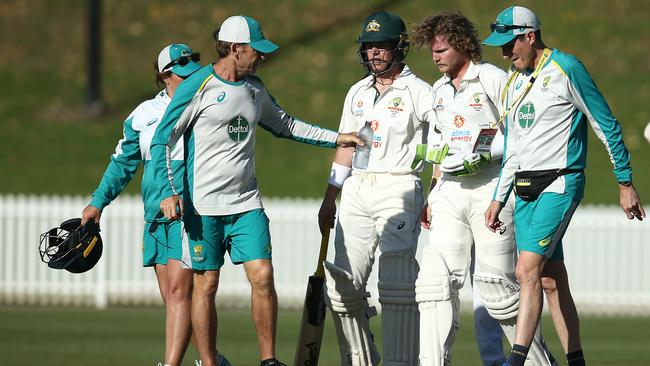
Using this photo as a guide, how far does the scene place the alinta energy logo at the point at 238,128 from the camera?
28.4 feet

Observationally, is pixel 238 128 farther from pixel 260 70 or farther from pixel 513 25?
pixel 260 70

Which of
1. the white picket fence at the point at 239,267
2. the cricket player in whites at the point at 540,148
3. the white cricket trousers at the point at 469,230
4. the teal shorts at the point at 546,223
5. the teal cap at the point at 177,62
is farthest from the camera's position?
the white picket fence at the point at 239,267

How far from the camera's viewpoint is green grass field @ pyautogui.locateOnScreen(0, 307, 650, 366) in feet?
35.9

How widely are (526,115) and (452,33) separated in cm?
87

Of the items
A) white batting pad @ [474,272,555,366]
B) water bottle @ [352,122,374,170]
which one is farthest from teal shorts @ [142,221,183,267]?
white batting pad @ [474,272,555,366]

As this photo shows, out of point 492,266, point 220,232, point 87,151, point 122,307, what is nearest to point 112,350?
point 220,232

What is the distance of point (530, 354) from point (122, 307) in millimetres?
10942

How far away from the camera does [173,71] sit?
9.39m

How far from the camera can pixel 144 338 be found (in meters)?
13.0

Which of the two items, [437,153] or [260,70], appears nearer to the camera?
[437,153]

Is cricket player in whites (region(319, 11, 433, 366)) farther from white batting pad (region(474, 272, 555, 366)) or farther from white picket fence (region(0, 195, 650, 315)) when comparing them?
white picket fence (region(0, 195, 650, 315))

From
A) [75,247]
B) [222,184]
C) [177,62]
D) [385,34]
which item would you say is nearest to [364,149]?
[385,34]

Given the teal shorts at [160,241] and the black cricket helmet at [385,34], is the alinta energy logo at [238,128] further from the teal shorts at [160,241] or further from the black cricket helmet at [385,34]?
the black cricket helmet at [385,34]

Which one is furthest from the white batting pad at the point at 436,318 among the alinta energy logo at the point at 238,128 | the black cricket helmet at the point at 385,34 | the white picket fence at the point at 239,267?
the white picket fence at the point at 239,267
